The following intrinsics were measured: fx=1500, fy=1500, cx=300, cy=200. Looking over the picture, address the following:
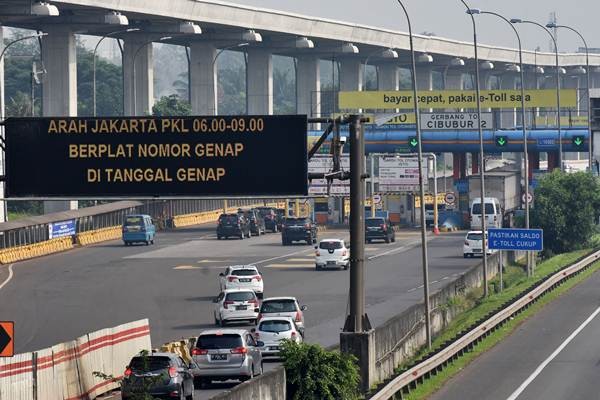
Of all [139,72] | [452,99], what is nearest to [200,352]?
[139,72]

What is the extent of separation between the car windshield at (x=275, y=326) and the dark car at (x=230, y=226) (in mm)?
50406

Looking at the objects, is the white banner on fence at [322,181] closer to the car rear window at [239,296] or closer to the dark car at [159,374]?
the car rear window at [239,296]

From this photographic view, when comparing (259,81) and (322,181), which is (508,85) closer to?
(259,81)

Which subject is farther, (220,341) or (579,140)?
(579,140)

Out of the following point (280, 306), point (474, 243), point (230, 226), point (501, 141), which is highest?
point (501, 141)

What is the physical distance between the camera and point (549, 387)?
119 ft

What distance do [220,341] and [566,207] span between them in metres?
49.2

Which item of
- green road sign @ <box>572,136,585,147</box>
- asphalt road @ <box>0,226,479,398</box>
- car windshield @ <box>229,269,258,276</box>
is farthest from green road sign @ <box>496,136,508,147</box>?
car windshield @ <box>229,269,258,276</box>

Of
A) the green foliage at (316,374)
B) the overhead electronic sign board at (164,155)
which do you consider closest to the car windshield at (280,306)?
the green foliage at (316,374)

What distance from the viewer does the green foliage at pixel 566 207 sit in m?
84.1

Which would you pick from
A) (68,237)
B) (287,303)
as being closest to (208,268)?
(68,237)

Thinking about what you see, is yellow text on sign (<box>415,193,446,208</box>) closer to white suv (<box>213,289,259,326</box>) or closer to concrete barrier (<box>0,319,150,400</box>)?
white suv (<box>213,289,259,326</box>)

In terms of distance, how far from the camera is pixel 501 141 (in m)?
104

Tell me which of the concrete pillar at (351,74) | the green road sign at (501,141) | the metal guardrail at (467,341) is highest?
the concrete pillar at (351,74)
